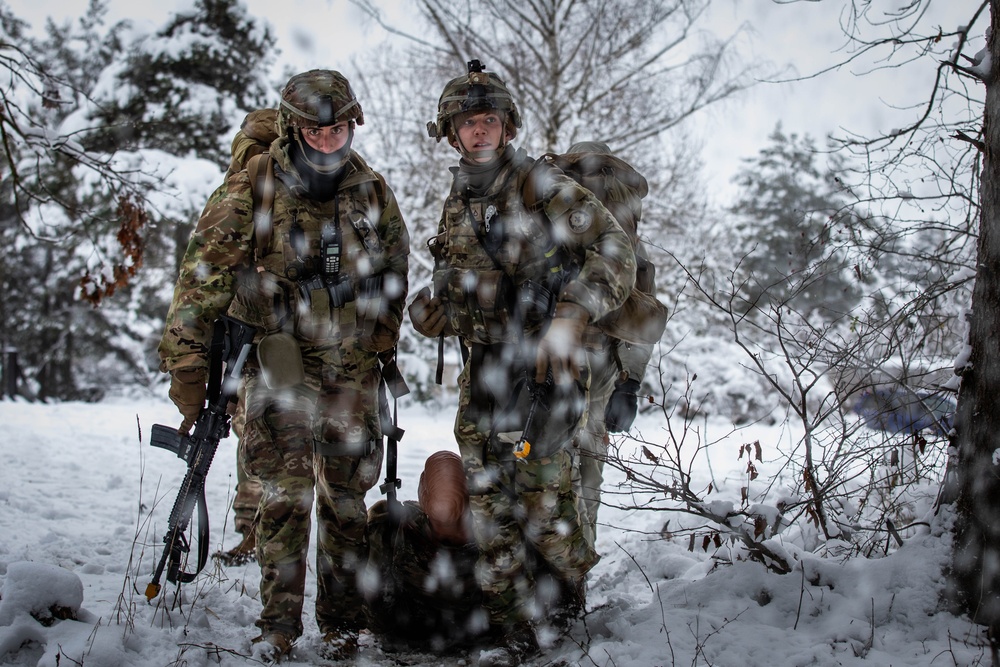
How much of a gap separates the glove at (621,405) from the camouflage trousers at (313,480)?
1.24m

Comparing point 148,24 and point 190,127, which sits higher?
point 148,24

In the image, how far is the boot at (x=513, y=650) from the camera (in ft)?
9.34

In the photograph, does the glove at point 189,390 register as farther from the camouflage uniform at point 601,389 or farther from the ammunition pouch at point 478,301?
the camouflage uniform at point 601,389

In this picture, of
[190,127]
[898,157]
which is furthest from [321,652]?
[190,127]

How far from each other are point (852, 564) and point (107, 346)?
19.7 meters

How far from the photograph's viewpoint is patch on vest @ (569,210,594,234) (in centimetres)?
304

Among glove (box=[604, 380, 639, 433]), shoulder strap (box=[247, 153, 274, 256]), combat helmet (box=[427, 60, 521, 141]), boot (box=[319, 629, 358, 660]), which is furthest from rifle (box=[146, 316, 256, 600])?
glove (box=[604, 380, 639, 433])

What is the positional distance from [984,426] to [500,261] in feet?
6.18

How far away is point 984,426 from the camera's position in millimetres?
2508

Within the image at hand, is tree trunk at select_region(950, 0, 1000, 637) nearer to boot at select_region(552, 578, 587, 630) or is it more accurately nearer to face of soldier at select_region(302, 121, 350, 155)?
boot at select_region(552, 578, 587, 630)

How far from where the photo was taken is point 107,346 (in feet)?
62.1

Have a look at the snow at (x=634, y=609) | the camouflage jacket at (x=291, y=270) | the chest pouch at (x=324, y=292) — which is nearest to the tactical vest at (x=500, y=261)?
the camouflage jacket at (x=291, y=270)

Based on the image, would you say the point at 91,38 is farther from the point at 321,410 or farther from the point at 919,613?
the point at 919,613

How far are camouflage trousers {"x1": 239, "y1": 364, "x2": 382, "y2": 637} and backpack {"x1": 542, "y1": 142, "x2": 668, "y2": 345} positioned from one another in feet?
3.89
